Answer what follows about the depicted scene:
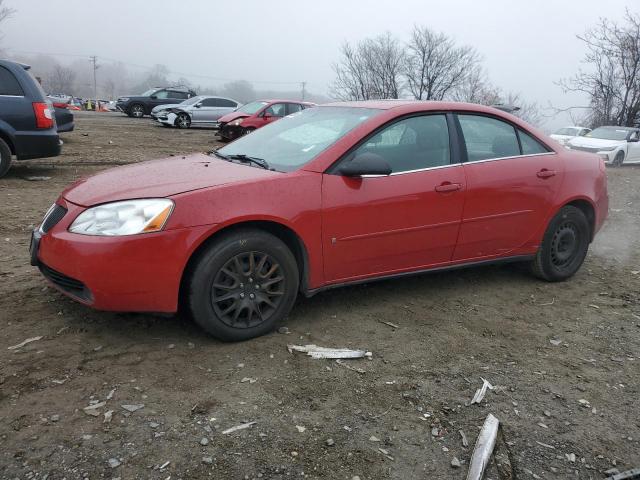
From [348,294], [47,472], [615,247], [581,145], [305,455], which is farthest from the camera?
[581,145]

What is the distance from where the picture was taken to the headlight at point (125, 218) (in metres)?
3.01

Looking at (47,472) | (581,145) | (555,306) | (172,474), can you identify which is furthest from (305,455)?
(581,145)

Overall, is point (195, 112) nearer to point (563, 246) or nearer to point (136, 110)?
point (136, 110)

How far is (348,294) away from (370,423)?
1.67m

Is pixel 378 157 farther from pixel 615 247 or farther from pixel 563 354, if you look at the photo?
pixel 615 247

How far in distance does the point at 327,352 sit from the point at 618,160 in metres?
17.5

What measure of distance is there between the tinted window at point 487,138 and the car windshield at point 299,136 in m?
0.78

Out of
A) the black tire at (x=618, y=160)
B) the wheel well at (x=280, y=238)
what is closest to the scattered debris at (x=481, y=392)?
the wheel well at (x=280, y=238)

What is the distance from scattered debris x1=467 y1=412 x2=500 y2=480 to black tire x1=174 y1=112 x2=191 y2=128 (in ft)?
68.1

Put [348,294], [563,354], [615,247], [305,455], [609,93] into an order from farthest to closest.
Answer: [609,93], [615,247], [348,294], [563,354], [305,455]

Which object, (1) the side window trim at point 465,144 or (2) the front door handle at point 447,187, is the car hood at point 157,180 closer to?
(2) the front door handle at point 447,187

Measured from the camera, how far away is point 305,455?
2373 mm

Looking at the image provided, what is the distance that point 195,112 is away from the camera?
2202 cm

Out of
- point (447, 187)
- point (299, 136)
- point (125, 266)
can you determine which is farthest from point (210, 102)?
point (125, 266)
